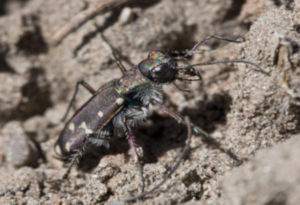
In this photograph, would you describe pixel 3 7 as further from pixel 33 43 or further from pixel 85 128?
pixel 85 128

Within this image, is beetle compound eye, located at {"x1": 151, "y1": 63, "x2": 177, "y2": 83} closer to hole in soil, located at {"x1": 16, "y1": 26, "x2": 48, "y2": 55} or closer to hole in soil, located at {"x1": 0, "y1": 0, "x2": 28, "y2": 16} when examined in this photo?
hole in soil, located at {"x1": 16, "y1": 26, "x2": 48, "y2": 55}

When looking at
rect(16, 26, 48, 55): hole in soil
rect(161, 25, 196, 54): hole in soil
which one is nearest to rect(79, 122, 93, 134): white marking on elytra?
rect(161, 25, 196, 54): hole in soil

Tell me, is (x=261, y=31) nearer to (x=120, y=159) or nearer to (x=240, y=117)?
(x=240, y=117)

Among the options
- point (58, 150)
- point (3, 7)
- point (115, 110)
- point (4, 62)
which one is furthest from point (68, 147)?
point (3, 7)

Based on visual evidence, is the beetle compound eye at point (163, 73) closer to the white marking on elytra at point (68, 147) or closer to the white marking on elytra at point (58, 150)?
the white marking on elytra at point (68, 147)

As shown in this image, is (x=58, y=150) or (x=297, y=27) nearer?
(x=297, y=27)

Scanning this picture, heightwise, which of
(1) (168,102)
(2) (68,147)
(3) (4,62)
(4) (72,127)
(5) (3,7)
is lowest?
(1) (168,102)

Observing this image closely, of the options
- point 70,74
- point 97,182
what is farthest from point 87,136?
point 70,74

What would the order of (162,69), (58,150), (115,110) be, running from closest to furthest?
1. (162,69)
2. (115,110)
3. (58,150)
